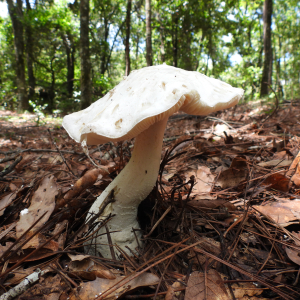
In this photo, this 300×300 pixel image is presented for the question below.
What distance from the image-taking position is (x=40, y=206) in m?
1.48

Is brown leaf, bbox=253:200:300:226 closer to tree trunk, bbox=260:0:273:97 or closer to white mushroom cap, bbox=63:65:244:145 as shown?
white mushroom cap, bbox=63:65:244:145

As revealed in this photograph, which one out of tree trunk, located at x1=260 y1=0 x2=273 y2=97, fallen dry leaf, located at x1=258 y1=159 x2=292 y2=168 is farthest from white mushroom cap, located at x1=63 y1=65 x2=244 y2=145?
tree trunk, located at x1=260 y1=0 x2=273 y2=97

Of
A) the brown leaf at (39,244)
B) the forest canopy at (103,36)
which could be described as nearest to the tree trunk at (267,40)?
the forest canopy at (103,36)

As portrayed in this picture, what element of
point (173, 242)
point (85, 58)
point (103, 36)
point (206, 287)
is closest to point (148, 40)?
point (85, 58)

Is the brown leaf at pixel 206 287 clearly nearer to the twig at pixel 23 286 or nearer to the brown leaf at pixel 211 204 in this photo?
the brown leaf at pixel 211 204

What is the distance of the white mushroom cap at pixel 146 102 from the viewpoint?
948 millimetres

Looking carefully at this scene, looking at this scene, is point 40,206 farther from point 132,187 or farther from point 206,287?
point 206,287

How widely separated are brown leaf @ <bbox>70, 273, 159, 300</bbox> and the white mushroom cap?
0.73 meters

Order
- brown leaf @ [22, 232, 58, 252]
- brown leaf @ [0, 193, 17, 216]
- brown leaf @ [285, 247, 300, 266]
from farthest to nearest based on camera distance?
brown leaf @ [0, 193, 17, 216]
brown leaf @ [22, 232, 58, 252]
brown leaf @ [285, 247, 300, 266]

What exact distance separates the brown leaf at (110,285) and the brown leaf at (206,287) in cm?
18

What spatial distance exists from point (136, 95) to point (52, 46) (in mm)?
13958

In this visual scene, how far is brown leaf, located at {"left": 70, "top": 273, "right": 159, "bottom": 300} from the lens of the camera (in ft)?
3.14

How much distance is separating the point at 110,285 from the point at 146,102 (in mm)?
933

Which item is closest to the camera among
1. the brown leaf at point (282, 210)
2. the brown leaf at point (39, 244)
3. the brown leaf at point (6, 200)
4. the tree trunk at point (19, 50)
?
the brown leaf at point (39, 244)
